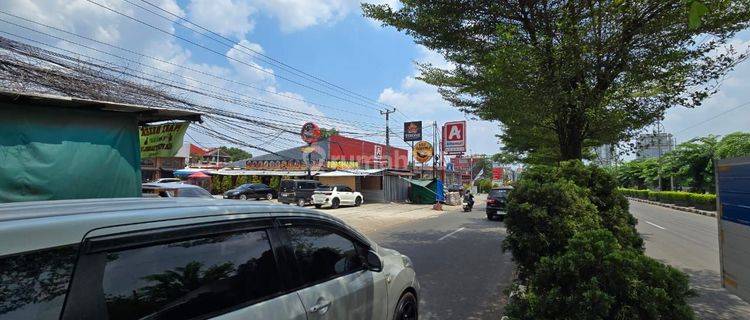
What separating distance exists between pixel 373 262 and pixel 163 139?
5.91 m

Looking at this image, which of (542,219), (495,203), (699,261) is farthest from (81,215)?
(495,203)

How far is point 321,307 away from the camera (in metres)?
3.01

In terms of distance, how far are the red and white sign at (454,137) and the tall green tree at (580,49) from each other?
2576cm

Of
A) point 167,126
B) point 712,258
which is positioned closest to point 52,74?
point 167,126

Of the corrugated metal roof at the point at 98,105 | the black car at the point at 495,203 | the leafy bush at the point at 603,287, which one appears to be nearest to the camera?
the leafy bush at the point at 603,287

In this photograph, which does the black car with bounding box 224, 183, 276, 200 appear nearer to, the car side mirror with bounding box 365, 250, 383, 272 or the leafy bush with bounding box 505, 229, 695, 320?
the car side mirror with bounding box 365, 250, 383, 272

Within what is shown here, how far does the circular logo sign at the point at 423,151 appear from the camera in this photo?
37.9m

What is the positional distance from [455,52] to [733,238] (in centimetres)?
697

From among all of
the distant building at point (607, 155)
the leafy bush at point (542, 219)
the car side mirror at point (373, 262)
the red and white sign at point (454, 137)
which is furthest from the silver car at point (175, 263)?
the red and white sign at point (454, 137)

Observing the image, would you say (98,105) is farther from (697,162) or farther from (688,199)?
(697,162)

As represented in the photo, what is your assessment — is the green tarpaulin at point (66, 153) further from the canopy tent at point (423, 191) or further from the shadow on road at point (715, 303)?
the canopy tent at point (423, 191)

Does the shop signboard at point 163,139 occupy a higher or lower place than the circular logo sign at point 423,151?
lower

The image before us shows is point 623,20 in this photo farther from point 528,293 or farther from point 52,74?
point 52,74

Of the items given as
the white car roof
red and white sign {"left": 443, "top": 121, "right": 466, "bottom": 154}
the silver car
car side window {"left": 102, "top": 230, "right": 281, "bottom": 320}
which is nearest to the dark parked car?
the silver car
